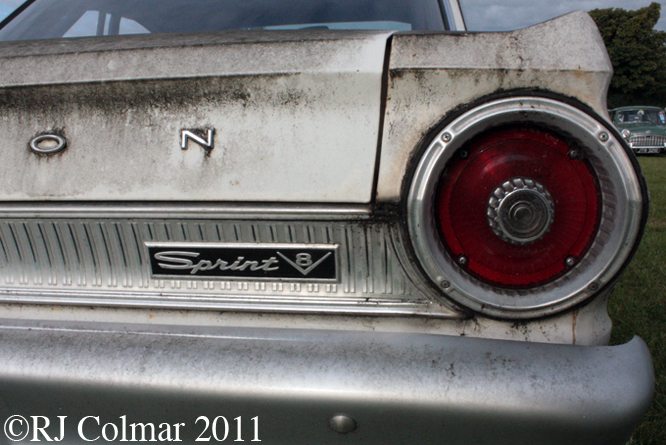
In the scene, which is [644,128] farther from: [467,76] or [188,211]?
[188,211]

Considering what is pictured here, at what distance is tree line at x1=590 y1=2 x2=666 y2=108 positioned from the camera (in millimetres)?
42688

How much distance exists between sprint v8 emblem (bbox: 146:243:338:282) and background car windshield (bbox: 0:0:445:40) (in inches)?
40.6

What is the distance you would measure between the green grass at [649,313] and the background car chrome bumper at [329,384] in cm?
95

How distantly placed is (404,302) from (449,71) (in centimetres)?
51

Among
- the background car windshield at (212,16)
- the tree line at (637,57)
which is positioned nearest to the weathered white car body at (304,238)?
the background car windshield at (212,16)

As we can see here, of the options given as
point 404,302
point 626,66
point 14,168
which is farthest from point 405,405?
point 626,66

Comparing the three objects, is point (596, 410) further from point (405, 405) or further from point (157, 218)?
point (157, 218)

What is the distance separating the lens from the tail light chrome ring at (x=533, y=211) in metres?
1.02

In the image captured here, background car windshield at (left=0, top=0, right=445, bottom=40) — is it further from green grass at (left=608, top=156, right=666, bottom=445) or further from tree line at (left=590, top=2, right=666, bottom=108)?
tree line at (left=590, top=2, right=666, bottom=108)

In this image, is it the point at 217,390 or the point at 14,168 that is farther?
the point at 14,168

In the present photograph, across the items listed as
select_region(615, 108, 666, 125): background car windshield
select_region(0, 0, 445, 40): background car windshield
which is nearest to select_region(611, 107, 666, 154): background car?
select_region(615, 108, 666, 125): background car windshield

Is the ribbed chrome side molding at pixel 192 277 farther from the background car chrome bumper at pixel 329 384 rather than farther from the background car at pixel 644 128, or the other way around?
the background car at pixel 644 128

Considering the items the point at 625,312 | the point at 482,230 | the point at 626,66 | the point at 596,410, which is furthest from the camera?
the point at 626,66

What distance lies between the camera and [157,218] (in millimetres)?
1137
